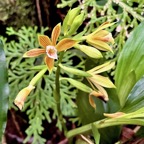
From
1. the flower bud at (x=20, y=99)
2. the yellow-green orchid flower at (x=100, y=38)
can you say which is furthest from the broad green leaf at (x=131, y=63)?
the flower bud at (x=20, y=99)

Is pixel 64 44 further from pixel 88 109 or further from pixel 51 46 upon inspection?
pixel 88 109

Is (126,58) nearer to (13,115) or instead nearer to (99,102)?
(99,102)

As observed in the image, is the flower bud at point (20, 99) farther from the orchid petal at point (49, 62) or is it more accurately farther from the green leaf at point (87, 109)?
the green leaf at point (87, 109)

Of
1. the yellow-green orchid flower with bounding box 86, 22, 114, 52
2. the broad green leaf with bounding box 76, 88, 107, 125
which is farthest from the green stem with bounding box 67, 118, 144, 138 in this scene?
the yellow-green orchid flower with bounding box 86, 22, 114, 52

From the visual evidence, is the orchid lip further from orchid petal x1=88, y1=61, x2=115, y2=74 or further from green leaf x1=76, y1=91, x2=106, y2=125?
green leaf x1=76, y1=91, x2=106, y2=125

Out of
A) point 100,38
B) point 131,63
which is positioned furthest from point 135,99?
point 100,38

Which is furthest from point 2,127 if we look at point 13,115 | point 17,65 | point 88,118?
point 13,115
